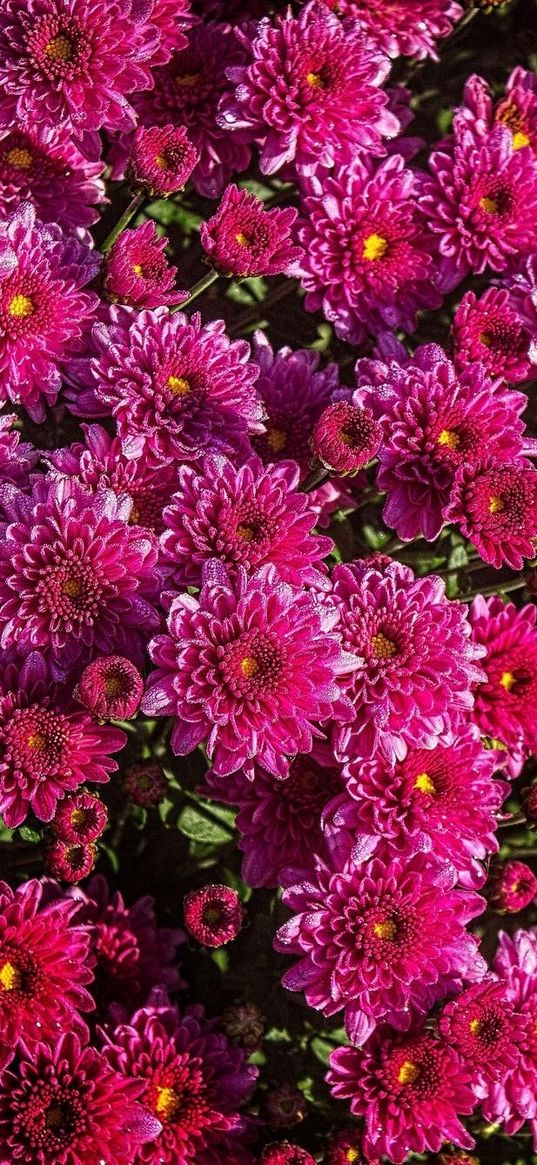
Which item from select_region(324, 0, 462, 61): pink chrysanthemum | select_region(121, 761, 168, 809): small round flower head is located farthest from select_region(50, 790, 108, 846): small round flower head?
select_region(324, 0, 462, 61): pink chrysanthemum

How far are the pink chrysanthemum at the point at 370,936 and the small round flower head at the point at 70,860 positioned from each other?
282 mm

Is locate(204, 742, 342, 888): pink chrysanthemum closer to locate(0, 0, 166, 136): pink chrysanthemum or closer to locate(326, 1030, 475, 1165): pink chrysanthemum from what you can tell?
locate(326, 1030, 475, 1165): pink chrysanthemum

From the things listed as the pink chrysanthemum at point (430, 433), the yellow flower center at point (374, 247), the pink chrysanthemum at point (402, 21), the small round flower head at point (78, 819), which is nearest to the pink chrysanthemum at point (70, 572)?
the small round flower head at point (78, 819)

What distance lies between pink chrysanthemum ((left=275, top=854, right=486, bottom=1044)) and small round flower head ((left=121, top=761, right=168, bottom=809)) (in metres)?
0.25

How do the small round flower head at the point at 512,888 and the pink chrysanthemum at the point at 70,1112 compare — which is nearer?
the pink chrysanthemum at the point at 70,1112

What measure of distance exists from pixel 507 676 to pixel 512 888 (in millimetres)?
329

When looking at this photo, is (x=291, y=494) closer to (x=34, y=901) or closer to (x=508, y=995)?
(x=34, y=901)

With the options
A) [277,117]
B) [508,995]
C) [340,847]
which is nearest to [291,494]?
[340,847]

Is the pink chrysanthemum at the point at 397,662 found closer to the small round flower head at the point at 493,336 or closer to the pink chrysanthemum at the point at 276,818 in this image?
the pink chrysanthemum at the point at 276,818

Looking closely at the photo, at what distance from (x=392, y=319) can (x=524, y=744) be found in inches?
28.5

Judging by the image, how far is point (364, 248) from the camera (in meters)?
1.72

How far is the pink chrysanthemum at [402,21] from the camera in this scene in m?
1.77

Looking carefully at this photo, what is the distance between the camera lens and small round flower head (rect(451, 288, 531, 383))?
1.69 m

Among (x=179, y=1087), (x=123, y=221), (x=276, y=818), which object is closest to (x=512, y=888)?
(x=276, y=818)
